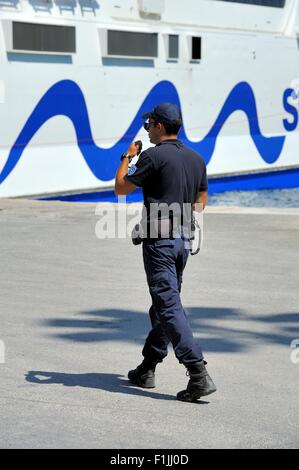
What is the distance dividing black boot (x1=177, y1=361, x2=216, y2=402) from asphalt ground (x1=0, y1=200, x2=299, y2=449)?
3.1 inches

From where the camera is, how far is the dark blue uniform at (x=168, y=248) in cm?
600

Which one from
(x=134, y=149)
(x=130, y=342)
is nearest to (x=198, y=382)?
(x=134, y=149)

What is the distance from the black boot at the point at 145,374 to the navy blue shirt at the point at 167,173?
3.23 ft

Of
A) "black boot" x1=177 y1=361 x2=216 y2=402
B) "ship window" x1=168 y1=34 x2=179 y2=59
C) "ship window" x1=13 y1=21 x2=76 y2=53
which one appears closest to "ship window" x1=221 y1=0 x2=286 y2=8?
"ship window" x1=168 y1=34 x2=179 y2=59

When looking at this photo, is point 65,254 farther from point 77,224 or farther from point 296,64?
point 296,64

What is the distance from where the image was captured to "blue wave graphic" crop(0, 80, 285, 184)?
21.2 meters

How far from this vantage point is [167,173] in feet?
19.9

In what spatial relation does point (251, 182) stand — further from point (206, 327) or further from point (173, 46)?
point (206, 327)

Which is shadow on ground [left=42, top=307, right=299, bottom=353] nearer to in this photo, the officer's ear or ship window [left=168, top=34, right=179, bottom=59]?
the officer's ear

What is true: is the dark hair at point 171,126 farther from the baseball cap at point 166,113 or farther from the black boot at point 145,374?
the black boot at point 145,374

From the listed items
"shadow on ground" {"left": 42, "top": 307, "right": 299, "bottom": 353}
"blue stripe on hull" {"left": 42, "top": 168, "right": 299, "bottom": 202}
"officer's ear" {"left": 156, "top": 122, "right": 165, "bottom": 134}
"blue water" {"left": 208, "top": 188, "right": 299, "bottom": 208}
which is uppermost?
"officer's ear" {"left": 156, "top": 122, "right": 165, "bottom": 134}

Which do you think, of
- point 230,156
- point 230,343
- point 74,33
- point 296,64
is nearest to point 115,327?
point 230,343

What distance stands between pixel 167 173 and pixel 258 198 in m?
22.8
